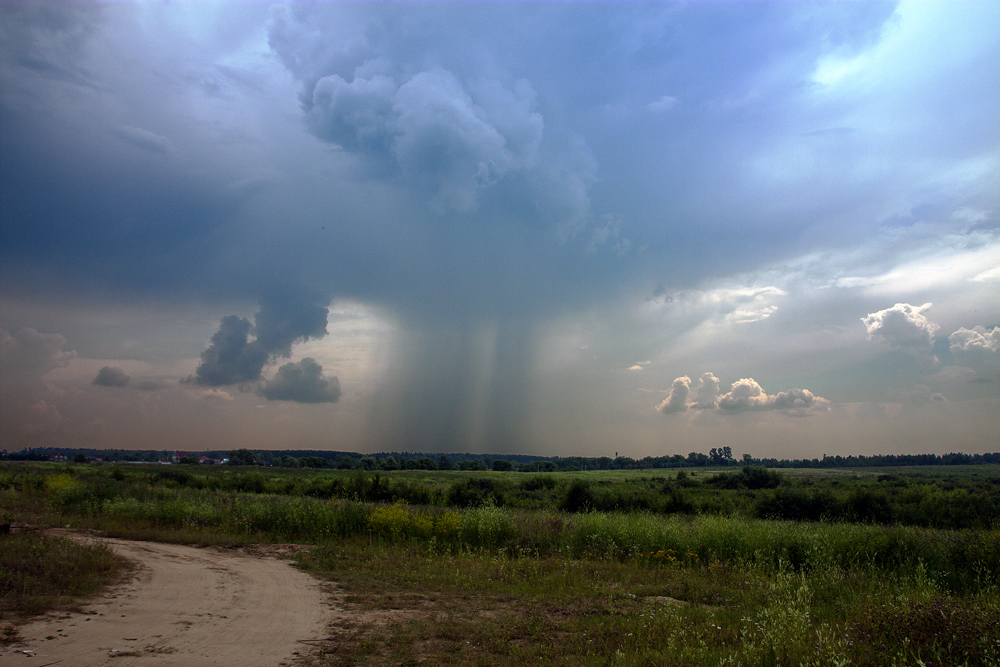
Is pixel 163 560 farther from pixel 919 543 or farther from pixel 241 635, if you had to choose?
pixel 919 543

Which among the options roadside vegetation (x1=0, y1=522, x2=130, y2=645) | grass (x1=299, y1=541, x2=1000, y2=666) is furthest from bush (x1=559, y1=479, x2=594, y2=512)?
roadside vegetation (x1=0, y1=522, x2=130, y2=645)

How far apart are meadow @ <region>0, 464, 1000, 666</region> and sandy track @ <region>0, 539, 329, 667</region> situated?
2.46 feet

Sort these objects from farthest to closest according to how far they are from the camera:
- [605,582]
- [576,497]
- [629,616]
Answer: [576,497], [605,582], [629,616]

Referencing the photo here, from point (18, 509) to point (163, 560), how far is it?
1384cm

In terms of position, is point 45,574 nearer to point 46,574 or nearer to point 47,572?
point 46,574

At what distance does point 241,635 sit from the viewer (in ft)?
24.1

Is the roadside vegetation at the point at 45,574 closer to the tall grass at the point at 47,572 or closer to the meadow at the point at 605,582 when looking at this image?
the tall grass at the point at 47,572

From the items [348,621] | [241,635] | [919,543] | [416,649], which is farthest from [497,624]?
[919,543]

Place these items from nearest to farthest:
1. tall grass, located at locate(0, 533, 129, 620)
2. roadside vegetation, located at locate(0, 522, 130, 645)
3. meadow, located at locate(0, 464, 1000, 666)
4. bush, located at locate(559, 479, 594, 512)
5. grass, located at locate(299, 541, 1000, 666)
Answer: grass, located at locate(299, 541, 1000, 666), meadow, located at locate(0, 464, 1000, 666), roadside vegetation, located at locate(0, 522, 130, 645), tall grass, located at locate(0, 533, 129, 620), bush, located at locate(559, 479, 594, 512)

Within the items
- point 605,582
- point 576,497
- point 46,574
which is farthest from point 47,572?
point 576,497

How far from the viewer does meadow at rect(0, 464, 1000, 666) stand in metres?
6.23

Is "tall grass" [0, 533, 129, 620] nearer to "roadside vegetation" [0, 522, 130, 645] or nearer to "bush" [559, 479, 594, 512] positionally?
"roadside vegetation" [0, 522, 130, 645]

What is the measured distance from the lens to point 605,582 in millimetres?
11477

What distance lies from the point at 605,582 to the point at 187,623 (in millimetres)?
8155
